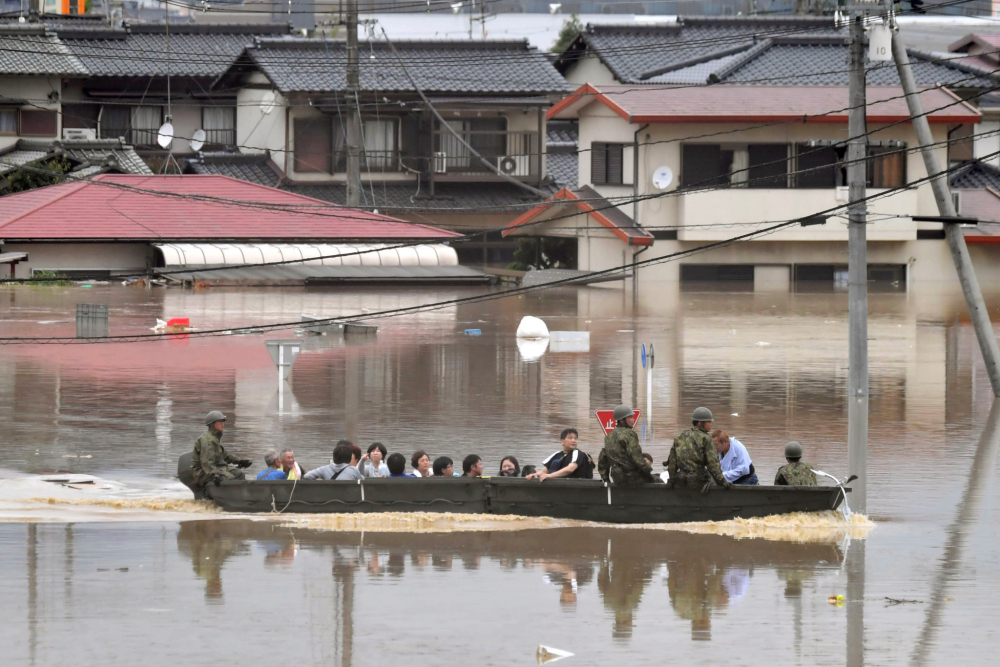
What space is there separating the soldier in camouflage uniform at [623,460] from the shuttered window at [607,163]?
33630 mm

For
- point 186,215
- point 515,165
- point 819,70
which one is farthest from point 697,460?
point 515,165

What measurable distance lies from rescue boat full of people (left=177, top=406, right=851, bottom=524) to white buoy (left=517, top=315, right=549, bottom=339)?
17016 mm

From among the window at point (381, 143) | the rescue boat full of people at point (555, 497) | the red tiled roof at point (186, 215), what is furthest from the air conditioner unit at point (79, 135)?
the rescue boat full of people at point (555, 497)

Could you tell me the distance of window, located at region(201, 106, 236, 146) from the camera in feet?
183

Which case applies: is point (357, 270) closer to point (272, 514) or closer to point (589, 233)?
point (589, 233)

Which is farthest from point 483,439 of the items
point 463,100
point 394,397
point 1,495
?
point 463,100

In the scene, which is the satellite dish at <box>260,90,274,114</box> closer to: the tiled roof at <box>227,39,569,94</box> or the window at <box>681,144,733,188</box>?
the tiled roof at <box>227,39,569,94</box>

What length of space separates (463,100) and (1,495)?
39.0 m

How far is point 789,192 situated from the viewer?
46.3 m

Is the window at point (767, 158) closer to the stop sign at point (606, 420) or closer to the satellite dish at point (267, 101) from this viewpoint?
the satellite dish at point (267, 101)

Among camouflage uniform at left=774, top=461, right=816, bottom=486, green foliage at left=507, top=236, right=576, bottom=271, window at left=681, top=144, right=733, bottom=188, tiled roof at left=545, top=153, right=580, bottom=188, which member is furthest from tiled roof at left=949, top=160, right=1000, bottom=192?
camouflage uniform at left=774, top=461, right=816, bottom=486

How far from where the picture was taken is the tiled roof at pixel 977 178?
49.5 metres

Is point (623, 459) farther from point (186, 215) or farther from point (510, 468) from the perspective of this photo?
point (186, 215)

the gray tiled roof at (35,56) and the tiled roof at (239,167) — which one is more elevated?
the gray tiled roof at (35,56)
